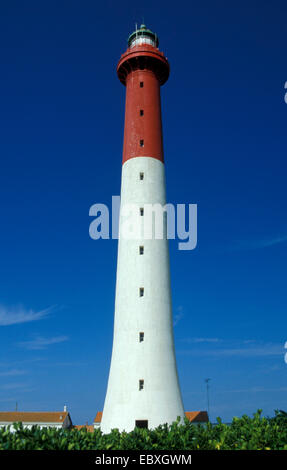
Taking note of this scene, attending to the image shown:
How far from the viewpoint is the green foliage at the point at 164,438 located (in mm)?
14547

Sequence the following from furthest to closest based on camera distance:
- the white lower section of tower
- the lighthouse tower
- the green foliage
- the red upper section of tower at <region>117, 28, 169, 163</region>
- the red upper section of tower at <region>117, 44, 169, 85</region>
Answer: the red upper section of tower at <region>117, 44, 169, 85</region> → the red upper section of tower at <region>117, 28, 169, 163</region> → the lighthouse tower → the white lower section of tower → the green foliage

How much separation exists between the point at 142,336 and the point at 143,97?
59.6 feet

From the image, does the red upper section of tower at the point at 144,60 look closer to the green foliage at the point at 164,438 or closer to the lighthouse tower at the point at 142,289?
the lighthouse tower at the point at 142,289

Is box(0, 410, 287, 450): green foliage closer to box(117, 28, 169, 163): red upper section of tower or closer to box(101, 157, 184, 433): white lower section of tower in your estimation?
box(101, 157, 184, 433): white lower section of tower

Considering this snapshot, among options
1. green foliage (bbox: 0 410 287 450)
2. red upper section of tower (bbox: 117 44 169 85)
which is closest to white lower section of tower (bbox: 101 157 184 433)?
red upper section of tower (bbox: 117 44 169 85)

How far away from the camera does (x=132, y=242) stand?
31.7m

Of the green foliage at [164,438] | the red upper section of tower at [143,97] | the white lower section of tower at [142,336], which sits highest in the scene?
the red upper section of tower at [143,97]

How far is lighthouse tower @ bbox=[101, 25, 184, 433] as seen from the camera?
93.1 ft

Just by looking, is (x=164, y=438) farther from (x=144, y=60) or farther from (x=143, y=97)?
(x=144, y=60)

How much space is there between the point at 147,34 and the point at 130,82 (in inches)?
223

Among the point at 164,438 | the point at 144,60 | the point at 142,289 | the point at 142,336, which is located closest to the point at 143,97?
the point at 144,60

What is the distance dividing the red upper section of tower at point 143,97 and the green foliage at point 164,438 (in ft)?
68.3

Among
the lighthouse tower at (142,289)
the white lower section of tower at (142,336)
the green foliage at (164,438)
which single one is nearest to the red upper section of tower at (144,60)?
the lighthouse tower at (142,289)

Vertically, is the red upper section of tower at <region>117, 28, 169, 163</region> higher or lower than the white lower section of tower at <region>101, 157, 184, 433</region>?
higher
